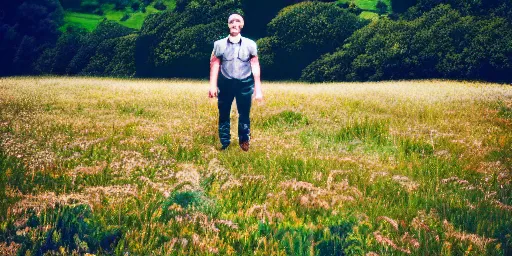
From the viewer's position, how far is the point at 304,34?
2502cm

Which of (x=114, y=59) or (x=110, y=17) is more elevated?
(x=110, y=17)

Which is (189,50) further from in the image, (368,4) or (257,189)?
(257,189)

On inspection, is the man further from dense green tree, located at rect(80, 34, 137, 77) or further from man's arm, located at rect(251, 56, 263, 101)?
dense green tree, located at rect(80, 34, 137, 77)

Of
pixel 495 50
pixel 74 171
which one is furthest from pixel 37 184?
pixel 495 50

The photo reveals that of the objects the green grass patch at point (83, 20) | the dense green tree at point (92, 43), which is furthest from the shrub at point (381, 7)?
the green grass patch at point (83, 20)

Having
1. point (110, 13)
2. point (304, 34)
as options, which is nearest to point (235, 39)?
point (304, 34)

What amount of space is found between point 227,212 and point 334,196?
1.01 m

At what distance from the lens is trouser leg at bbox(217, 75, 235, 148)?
18.1ft

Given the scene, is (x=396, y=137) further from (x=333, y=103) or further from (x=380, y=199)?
(x=333, y=103)

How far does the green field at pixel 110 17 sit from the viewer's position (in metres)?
42.6

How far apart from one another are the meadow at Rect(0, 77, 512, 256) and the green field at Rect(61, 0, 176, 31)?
3745 centimetres

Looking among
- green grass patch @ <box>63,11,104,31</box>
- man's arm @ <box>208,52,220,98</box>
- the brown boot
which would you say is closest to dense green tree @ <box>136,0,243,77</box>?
green grass patch @ <box>63,11,104,31</box>

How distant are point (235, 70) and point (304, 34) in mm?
20550

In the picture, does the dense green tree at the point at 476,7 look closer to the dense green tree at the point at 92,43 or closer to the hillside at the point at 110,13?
the dense green tree at the point at 92,43
